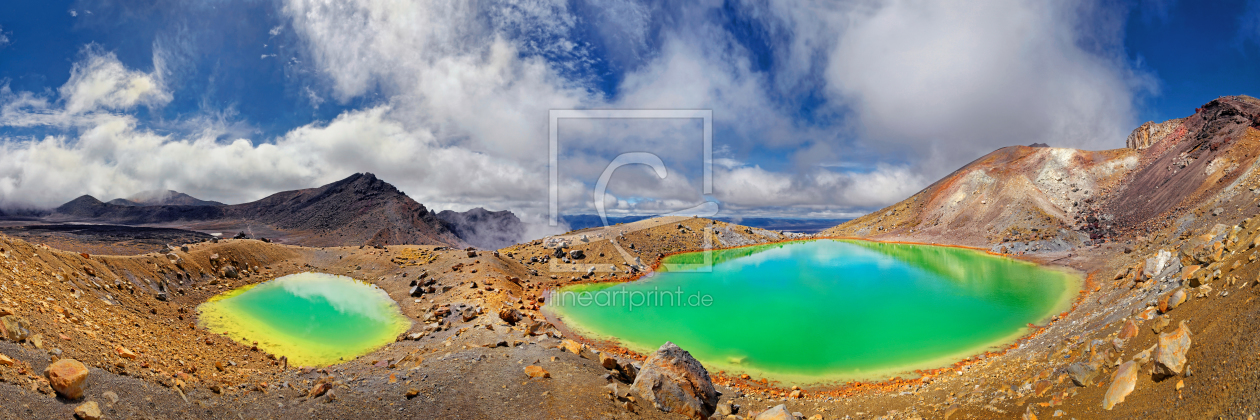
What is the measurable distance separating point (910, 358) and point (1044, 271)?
25023 mm

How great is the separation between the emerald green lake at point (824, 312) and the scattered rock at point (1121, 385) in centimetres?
709

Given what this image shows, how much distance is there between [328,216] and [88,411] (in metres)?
97.6

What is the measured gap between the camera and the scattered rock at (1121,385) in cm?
646

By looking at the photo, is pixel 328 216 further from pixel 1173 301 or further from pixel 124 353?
pixel 1173 301

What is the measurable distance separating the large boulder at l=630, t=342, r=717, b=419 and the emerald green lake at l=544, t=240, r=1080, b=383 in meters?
4.84

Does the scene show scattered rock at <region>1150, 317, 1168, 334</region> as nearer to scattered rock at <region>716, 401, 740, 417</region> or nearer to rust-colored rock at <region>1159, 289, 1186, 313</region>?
rust-colored rock at <region>1159, 289, 1186, 313</region>

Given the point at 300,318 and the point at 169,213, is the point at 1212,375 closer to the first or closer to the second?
the point at 300,318

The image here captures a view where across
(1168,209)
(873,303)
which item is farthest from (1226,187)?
(873,303)

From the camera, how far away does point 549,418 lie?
8266 mm

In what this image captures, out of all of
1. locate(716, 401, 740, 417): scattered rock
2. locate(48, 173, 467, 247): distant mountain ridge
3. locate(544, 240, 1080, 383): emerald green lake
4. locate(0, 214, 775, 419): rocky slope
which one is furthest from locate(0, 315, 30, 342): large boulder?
locate(48, 173, 467, 247): distant mountain ridge

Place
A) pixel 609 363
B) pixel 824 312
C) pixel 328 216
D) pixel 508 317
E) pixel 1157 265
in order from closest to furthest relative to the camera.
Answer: pixel 609 363
pixel 1157 265
pixel 508 317
pixel 824 312
pixel 328 216

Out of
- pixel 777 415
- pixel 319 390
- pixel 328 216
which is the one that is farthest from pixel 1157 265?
pixel 328 216

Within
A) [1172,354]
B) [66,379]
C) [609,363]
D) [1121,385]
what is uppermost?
[1172,354]

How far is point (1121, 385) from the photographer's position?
6578 mm
